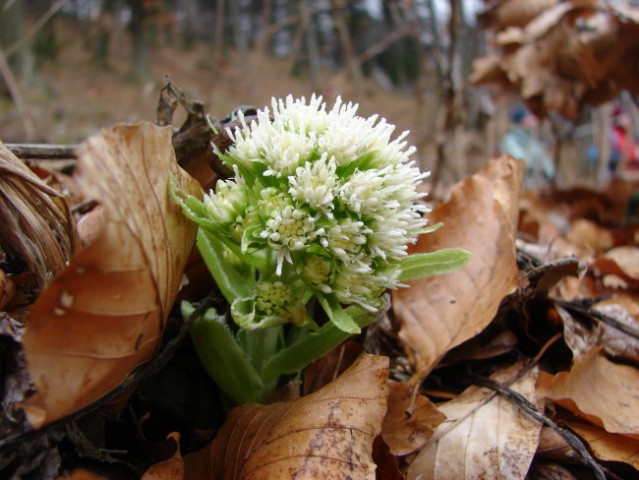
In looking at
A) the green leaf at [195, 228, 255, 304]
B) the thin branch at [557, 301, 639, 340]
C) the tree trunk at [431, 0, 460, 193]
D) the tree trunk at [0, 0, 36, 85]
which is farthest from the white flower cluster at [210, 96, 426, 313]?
the tree trunk at [0, 0, 36, 85]

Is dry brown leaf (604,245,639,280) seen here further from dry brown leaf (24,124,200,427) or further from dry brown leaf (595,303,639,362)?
dry brown leaf (24,124,200,427)

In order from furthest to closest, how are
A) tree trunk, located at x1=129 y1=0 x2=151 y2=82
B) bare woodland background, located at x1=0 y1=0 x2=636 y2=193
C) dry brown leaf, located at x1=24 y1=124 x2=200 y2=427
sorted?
tree trunk, located at x1=129 y1=0 x2=151 y2=82 → bare woodland background, located at x1=0 y1=0 x2=636 y2=193 → dry brown leaf, located at x1=24 y1=124 x2=200 y2=427

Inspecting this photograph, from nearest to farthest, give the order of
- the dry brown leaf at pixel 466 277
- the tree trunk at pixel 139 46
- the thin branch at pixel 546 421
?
1. the thin branch at pixel 546 421
2. the dry brown leaf at pixel 466 277
3. the tree trunk at pixel 139 46

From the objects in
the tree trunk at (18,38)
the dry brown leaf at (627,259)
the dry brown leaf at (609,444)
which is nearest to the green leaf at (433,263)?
the dry brown leaf at (609,444)

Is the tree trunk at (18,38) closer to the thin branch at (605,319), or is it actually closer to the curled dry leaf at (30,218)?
the curled dry leaf at (30,218)

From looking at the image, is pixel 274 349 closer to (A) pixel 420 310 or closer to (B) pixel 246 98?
(A) pixel 420 310

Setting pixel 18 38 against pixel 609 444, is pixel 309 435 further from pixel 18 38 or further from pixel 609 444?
pixel 18 38

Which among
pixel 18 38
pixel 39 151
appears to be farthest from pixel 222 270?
pixel 18 38
